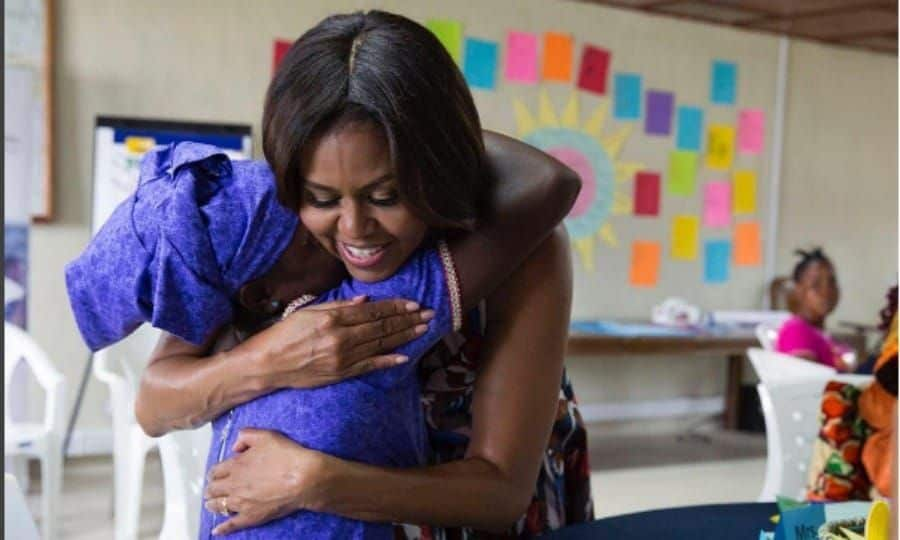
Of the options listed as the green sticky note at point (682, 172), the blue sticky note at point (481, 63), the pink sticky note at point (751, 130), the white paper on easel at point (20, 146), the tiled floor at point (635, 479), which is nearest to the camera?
the tiled floor at point (635, 479)

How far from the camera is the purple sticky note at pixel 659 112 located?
19.8 ft

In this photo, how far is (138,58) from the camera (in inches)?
183

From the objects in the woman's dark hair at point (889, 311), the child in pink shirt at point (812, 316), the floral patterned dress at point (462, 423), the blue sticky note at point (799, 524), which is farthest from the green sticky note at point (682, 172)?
the blue sticky note at point (799, 524)

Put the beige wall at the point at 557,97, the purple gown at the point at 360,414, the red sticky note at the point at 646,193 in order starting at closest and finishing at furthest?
the purple gown at the point at 360,414, the beige wall at the point at 557,97, the red sticky note at the point at 646,193

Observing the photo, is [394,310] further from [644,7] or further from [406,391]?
[644,7]

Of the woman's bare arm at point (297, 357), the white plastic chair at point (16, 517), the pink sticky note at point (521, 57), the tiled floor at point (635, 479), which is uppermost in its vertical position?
the pink sticky note at point (521, 57)

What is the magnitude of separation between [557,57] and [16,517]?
15.1 feet

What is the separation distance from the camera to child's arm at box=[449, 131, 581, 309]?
122cm

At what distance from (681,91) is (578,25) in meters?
0.82

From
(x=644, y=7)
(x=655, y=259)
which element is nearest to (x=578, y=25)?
(x=644, y=7)

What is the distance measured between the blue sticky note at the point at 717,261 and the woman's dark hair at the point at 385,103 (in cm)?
537

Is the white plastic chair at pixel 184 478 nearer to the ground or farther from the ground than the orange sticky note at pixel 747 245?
nearer to the ground

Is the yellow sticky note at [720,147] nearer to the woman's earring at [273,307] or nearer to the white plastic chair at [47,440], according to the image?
the white plastic chair at [47,440]

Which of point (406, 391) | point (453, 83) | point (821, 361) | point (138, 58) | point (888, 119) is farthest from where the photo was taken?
point (888, 119)
